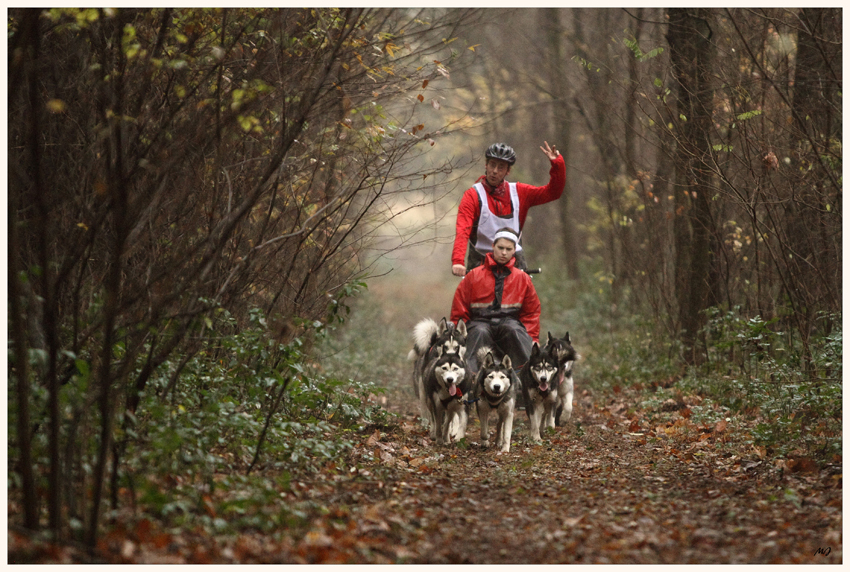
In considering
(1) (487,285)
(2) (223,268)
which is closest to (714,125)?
(1) (487,285)

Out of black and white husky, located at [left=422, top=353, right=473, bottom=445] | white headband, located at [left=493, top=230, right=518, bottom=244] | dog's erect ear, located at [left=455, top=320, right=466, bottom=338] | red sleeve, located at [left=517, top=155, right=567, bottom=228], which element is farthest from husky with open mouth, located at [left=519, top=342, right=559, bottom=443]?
red sleeve, located at [left=517, top=155, right=567, bottom=228]

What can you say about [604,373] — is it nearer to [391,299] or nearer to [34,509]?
[34,509]

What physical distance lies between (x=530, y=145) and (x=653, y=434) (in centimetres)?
1877

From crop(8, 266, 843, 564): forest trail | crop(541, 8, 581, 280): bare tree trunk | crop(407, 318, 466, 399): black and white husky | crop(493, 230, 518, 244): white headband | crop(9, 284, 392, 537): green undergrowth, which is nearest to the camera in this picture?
crop(8, 266, 843, 564): forest trail

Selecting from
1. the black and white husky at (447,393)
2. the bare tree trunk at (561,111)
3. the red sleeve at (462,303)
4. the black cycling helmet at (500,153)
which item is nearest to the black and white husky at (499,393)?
the black and white husky at (447,393)

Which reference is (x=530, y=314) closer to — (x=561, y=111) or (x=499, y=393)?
(x=499, y=393)

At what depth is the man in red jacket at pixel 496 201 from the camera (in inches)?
305

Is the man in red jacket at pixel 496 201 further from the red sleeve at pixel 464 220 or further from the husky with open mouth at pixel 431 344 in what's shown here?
the husky with open mouth at pixel 431 344

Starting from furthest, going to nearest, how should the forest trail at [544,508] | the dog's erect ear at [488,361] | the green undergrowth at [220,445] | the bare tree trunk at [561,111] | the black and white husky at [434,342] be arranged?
the bare tree trunk at [561,111] < the black and white husky at [434,342] < the dog's erect ear at [488,361] < the green undergrowth at [220,445] < the forest trail at [544,508]

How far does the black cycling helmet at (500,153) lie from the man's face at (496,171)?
4 centimetres

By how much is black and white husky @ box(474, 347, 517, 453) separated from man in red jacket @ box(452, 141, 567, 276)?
49.6 inches

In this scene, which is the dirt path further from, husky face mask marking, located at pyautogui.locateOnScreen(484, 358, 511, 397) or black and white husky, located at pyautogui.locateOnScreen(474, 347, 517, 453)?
husky face mask marking, located at pyautogui.locateOnScreen(484, 358, 511, 397)

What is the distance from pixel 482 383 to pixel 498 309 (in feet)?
3.47

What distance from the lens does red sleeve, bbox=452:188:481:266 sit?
7641 millimetres
